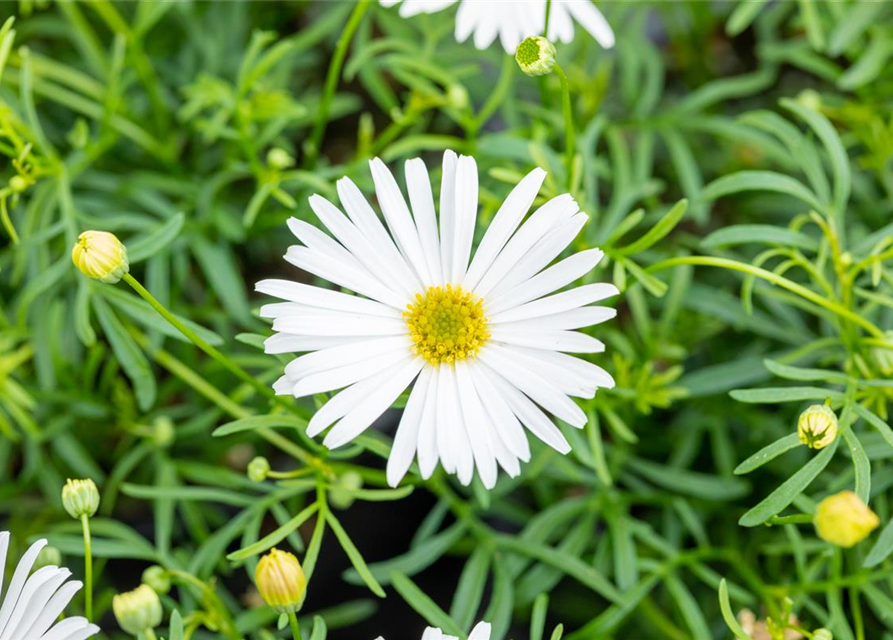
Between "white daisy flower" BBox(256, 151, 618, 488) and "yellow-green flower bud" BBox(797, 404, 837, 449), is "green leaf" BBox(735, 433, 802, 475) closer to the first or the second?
"yellow-green flower bud" BBox(797, 404, 837, 449)

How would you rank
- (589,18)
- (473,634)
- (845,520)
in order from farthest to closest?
(589,18) → (473,634) → (845,520)

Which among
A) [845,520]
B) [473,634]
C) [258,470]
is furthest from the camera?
[258,470]

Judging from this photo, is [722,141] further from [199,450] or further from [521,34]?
[199,450]

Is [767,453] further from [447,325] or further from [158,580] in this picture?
[158,580]

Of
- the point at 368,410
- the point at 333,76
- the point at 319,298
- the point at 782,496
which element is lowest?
the point at 782,496

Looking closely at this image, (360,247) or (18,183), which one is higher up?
(18,183)

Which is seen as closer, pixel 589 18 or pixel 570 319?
pixel 570 319

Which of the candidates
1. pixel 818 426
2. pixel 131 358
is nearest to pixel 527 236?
pixel 818 426
